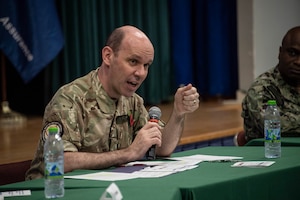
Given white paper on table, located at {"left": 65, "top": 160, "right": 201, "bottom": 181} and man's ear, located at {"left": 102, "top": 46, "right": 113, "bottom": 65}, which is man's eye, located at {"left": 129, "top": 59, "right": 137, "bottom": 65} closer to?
man's ear, located at {"left": 102, "top": 46, "right": 113, "bottom": 65}

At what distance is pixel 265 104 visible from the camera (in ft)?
15.1

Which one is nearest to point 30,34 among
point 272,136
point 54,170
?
point 272,136

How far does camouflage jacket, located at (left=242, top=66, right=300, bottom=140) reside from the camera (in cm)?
454

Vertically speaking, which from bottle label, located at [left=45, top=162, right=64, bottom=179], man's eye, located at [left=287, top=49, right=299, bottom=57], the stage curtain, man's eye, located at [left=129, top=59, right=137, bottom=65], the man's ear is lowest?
the stage curtain

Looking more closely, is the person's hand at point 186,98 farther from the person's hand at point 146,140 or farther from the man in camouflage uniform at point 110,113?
the person's hand at point 146,140

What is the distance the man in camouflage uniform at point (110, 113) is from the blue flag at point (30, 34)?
162 inches

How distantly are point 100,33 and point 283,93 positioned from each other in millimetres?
4114

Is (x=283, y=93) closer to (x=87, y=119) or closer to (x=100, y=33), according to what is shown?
(x=87, y=119)

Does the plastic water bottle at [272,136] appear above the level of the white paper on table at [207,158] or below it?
above

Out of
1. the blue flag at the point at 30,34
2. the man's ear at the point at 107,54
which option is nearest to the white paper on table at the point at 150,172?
the man's ear at the point at 107,54

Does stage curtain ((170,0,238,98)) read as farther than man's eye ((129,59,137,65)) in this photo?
Yes

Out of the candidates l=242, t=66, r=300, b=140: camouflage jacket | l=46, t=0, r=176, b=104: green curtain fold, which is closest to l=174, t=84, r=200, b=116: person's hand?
l=242, t=66, r=300, b=140: camouflage jacket

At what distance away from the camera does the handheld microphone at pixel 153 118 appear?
3.28 metres

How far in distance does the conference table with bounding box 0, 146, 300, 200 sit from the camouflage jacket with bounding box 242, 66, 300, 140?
3.95 ft
